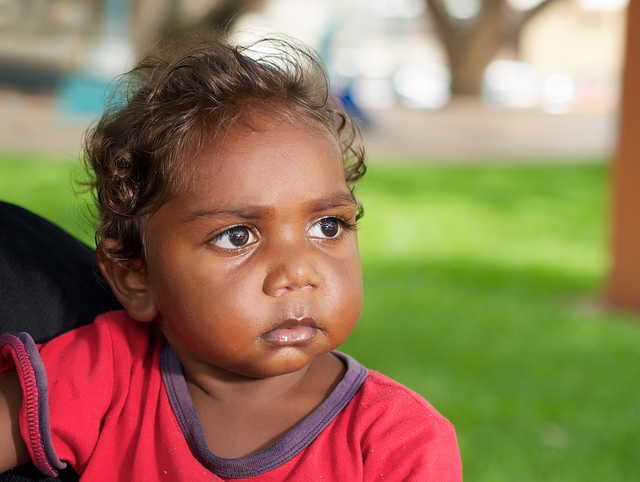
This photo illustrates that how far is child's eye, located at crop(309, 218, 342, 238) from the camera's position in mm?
1379

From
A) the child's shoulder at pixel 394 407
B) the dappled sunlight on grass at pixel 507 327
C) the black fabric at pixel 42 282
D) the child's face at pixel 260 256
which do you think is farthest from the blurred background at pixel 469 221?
the child's shoulder at pixel 394 407

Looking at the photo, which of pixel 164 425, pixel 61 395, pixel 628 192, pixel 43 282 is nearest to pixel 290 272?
pixel 164 425

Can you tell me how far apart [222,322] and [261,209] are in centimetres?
21

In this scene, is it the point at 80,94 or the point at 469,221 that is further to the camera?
the point at 80,94

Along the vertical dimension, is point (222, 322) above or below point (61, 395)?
above

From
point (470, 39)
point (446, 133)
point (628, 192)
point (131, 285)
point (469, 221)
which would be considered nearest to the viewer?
point (131, 285)

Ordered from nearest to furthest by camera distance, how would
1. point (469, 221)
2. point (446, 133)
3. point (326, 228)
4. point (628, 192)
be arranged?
point (326, 228), point (628, 192), point (469, 221), point (446, 133)

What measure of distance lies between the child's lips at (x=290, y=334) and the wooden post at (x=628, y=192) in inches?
172

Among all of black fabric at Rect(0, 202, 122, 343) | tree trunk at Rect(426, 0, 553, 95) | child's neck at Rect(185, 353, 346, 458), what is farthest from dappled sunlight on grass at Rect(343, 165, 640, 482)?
tree trunk at Rect(426, 0, 553, 95)

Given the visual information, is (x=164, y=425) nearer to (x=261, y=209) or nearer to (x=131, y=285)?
(x=131, y=285)

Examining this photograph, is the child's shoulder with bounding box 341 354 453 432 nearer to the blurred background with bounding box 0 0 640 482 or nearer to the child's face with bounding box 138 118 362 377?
the child's face with bounding box 138 118 362 377

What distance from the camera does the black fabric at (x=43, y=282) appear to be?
1.59 metres

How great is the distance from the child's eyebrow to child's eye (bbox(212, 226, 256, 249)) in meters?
0.03

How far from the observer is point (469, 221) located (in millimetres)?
7965
